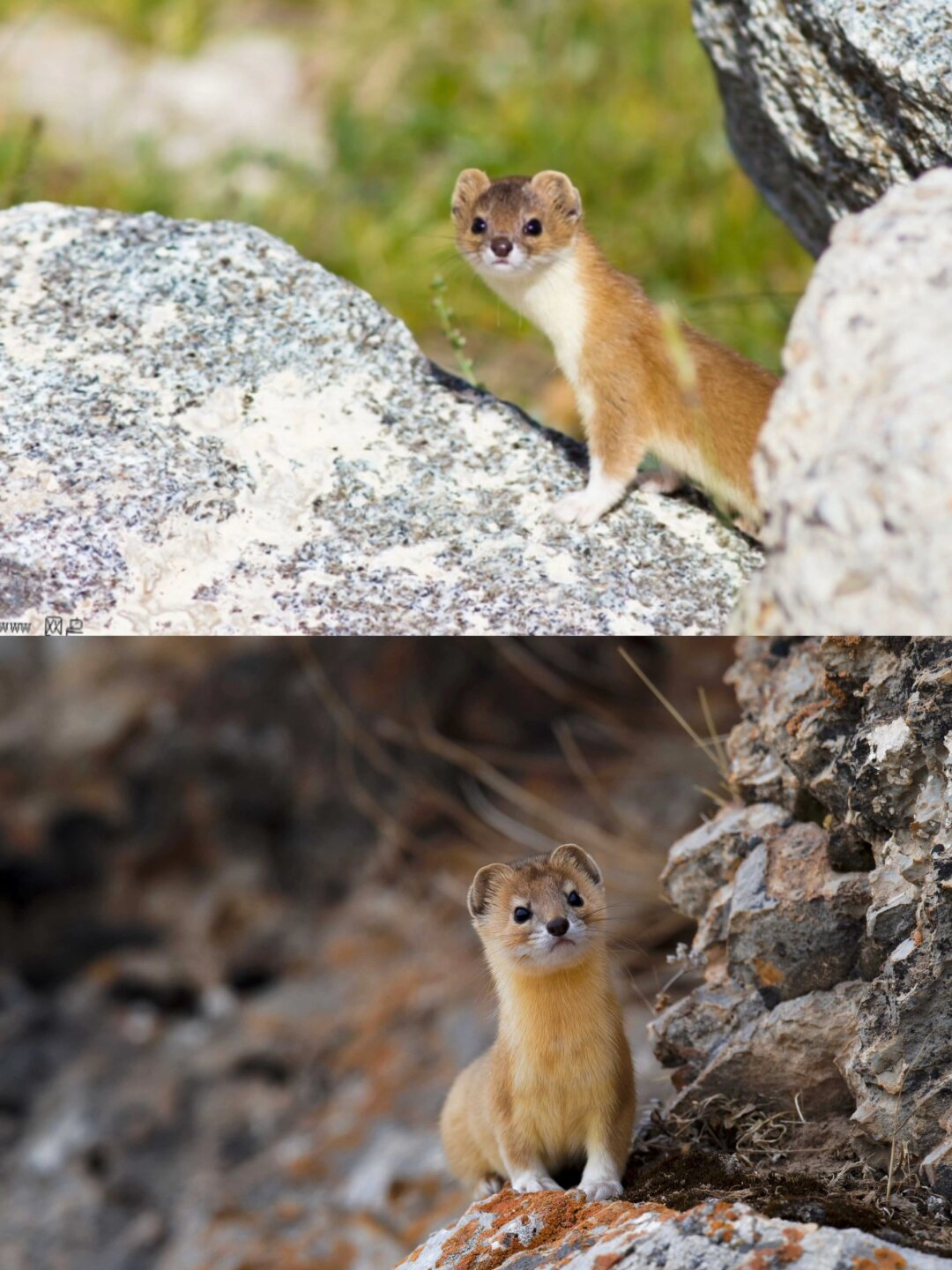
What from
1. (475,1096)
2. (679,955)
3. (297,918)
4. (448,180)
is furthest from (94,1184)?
(448,180)

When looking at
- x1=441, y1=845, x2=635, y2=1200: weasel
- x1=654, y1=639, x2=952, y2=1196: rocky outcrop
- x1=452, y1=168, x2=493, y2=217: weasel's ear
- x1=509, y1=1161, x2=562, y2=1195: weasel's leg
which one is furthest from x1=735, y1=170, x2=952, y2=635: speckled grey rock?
x1=452, y1=168, x2=493, y2=217: weasel's ear

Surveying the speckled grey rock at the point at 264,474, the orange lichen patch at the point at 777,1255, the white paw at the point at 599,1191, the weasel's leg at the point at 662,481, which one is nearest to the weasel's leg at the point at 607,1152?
the white paw at the point at 599,1191

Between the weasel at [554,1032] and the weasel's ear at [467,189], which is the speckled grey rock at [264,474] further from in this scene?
the weasel at [554,1032]

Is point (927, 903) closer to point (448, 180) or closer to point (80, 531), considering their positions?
point (80, 531)

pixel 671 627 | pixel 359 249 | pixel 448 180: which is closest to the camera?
pixel 671 627

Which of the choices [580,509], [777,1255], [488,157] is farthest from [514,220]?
[488,157]

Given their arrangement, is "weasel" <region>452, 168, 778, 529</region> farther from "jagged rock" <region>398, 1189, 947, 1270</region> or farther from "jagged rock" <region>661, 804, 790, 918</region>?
"jagged rock" <region>398, 1189, 947, 1270</region>
